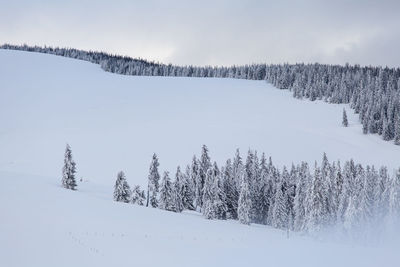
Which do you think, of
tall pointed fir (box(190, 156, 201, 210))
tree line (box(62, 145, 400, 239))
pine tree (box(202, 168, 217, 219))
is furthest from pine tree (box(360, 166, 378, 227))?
tall pointed fir (box(190, 156, 201, 210))

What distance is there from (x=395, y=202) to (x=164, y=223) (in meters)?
34.6

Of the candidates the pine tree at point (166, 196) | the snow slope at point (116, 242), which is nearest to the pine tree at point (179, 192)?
the pine tree at point (166, 196)

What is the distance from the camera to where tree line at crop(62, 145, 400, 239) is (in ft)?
204

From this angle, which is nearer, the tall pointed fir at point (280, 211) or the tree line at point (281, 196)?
the tree line at point (281, 196)

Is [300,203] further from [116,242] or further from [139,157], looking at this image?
[139,157]

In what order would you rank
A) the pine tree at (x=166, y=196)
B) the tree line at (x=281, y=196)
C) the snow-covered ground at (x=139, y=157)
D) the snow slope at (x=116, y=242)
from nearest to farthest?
the snow slope at (x=116, y=242), the snow-covered ground at (x=139, y=157), the tree line at (x=281, y=196), the pine tree at (x=166, y=196)

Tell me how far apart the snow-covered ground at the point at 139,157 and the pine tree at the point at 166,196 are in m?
8.59

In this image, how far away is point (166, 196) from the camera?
71500 mm

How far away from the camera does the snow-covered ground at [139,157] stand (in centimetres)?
3067

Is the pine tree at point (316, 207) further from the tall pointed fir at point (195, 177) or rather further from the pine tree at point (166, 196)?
the tall pointed fir at point (195, 177)

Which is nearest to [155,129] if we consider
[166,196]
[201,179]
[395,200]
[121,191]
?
[201,179]

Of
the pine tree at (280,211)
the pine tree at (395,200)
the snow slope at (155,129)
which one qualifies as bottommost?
the pine tree at (280,211)

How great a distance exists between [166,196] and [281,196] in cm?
1872

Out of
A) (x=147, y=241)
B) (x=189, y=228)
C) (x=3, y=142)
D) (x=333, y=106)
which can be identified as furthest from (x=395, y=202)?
(x=333, y=106)
